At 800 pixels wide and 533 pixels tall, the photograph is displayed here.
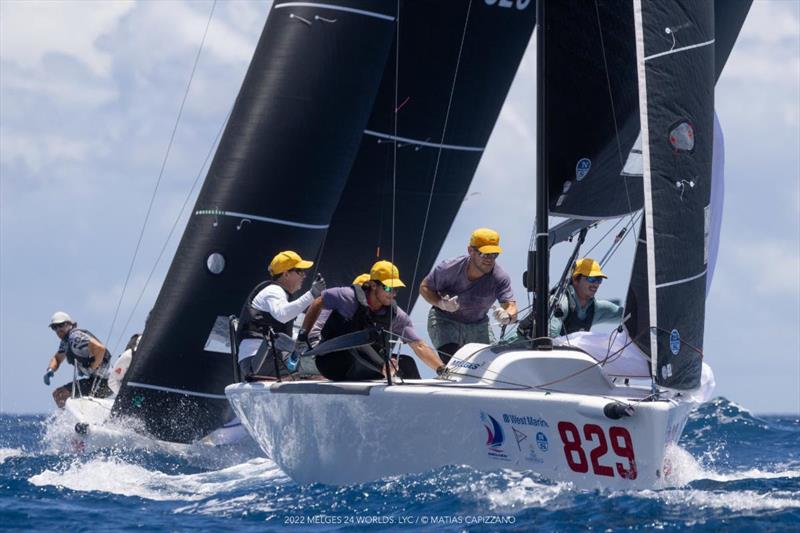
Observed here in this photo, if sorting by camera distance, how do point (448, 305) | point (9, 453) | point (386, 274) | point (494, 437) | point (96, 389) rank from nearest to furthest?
point (494, 437), point (386, 274), point (448, 305), point (9, 453), point (96, 389)

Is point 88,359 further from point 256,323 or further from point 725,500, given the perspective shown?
point 725,500

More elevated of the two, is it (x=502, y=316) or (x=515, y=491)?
(x=502, y=316)

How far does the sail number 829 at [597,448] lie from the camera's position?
22.9 ft

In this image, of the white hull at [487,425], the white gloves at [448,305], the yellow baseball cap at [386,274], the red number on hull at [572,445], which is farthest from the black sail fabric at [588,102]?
the red number on hull at [572,445]

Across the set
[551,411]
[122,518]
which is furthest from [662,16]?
[122,518]

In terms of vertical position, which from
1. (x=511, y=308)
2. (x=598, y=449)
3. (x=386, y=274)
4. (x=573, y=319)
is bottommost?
(x=598, y=449)

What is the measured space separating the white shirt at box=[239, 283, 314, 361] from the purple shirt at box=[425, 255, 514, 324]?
0.92m

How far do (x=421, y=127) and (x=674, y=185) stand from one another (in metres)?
5.23

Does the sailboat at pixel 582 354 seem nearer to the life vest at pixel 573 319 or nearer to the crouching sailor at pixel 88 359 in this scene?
the life vest at pixel 573 319

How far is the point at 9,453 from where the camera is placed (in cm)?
1304

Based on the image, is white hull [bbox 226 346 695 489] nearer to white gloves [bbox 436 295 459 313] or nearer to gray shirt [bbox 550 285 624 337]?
white gloves [bbox 436 295 459 313]

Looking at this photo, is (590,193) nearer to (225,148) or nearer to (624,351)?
(624,351)

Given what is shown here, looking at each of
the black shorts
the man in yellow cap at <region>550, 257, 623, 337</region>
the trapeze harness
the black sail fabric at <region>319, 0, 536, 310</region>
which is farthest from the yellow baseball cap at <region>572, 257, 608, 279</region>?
the black shorts

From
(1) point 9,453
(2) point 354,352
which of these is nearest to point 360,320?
(2) point 354,352
